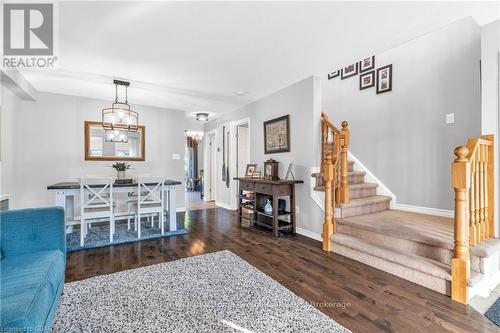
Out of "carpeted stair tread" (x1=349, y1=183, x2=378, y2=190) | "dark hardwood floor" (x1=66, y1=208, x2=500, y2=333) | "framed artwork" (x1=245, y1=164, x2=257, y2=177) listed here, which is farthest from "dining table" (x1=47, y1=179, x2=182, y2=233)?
"carpeted stair tread" (x1=349, y1=183, x2=378, y2=190)

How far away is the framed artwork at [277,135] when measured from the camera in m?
4.04

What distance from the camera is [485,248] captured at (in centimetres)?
199

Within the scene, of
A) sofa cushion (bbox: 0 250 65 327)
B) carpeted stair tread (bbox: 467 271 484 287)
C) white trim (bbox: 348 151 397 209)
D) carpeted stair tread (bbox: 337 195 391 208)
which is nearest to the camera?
sofa cushion (bbox: 0 250 65 327)

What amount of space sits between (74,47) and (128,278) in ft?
8.20

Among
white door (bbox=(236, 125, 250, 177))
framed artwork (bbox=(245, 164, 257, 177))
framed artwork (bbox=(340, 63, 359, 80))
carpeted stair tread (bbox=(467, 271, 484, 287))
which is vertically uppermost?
framed artwork (bbox=(340, 63, 359, 80))

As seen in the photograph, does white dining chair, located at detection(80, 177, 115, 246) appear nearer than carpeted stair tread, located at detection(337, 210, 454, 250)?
No

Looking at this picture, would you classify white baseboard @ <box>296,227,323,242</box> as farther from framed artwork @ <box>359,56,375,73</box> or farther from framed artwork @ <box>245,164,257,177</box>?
framed artwork @ <box>359,56,375,73</box>

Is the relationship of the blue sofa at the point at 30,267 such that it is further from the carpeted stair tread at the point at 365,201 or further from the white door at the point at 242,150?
the white door at the point at 242,150

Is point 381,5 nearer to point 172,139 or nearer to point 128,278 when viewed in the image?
point 128,278

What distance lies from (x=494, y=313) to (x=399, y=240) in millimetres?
831

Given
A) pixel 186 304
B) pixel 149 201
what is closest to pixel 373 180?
pixel 186 304

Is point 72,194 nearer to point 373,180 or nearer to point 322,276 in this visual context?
point 322,276

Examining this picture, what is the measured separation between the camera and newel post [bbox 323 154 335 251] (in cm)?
304

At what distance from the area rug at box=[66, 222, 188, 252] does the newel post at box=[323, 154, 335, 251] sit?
7.06 feet
